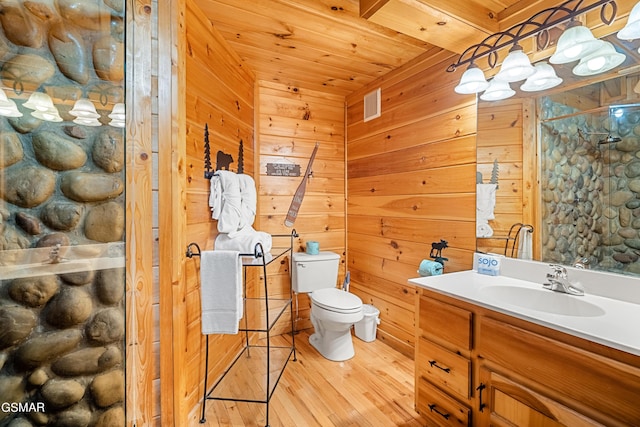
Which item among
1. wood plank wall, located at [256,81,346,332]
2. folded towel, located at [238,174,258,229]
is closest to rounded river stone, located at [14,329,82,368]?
folded towel, located at [238,174,258,229]

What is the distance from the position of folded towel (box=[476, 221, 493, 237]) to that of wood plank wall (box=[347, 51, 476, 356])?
0.13 ft

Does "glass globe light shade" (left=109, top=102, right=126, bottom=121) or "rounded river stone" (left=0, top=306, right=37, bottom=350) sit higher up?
"glass globe light shade" (left=109, top=102, right=126, bottom=121)

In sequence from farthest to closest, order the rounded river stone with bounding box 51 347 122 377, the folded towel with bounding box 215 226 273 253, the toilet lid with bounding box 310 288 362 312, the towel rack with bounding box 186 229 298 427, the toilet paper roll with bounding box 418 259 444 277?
the toilet lid with bounding box 310 288 362 312 → the toilet paper roll with bounding box 418 259 444 277 → the folded towel with bounding box 215 226 273 253 → the towel rack with bounding box 186 229 298 427 → the rounded river stone with bounding box 51 347 122 377

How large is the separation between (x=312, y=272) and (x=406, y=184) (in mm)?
1089

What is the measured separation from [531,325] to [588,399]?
247mm

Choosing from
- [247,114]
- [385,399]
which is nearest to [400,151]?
[247,114]

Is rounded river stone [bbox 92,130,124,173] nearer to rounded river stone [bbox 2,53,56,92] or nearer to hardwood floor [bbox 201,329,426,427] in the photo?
rounded river stone [bbox 2,53,56,92]

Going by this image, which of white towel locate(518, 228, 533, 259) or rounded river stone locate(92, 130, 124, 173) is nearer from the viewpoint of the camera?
rounded river stone locate(92, 130, 124, 173)

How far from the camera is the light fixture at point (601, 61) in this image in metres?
1.26

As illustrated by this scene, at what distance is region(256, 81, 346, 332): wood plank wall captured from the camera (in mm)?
2623

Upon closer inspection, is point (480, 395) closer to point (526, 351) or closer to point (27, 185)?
point (526, 351)

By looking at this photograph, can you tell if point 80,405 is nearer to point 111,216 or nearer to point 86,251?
point 86,251

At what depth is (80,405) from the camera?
44.8 inches

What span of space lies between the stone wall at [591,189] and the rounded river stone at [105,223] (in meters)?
2.09
